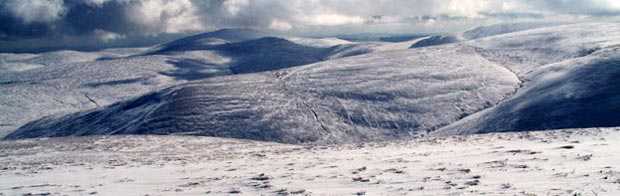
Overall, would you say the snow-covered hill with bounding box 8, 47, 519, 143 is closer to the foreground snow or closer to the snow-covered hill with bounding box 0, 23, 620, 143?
the snow-covered hill with bounding box 0, 23, 620, 143

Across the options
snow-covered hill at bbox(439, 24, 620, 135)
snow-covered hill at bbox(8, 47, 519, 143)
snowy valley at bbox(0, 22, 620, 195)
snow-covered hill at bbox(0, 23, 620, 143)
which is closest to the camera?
snowy valley at bbox(0, 22, 620, 195)

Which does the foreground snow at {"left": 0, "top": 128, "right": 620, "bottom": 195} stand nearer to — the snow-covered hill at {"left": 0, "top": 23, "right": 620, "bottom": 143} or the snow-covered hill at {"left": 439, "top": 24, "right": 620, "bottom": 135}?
the snow-covered hill at {"left": 439, "top": 24, "right": 620, "bottom": 135}

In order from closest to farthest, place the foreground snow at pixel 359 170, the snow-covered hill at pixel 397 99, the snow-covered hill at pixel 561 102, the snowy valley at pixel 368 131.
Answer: the foreground snow at pixel 359 170 < the snowy valley at pixel 368 131 < the snow-covered hill at pixel 561 102 < the snow-covered hill at pixel 397 99

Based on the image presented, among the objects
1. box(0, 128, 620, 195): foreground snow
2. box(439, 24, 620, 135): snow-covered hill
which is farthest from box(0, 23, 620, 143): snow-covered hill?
box(0, 128, 620, 195): foreground snow

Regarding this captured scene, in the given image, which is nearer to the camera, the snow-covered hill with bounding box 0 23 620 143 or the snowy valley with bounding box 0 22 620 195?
the snowy valley with bounding box 0 22 620 195

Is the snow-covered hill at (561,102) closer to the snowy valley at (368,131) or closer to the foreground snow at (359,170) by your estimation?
the snowy valley at (368,131)

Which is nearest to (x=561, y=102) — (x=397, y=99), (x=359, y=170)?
(x=397, y=99)

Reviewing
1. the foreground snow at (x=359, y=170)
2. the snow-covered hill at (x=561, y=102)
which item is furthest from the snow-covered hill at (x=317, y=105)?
the foreground snow at (x=359, y=170)

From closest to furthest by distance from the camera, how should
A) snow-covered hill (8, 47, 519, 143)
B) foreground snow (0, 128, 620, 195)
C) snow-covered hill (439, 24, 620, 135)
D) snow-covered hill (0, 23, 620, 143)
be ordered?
foreground snow (0, 128, 620, 195), snow-covered hill (439, 24, 620, 135), snow-covered hill (0, 23, 620, 143), snow-covered hill (8, 47, 519, 143)

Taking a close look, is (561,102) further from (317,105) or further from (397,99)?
(317,105)

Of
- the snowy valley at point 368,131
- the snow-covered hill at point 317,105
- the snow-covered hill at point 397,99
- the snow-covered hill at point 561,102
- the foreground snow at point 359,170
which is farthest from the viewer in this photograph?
the snow-covered hill at point 317,105
